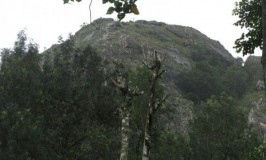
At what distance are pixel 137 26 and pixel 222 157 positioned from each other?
383 ft

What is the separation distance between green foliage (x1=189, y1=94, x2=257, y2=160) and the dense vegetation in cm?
12

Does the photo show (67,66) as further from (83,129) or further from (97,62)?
(83,129)

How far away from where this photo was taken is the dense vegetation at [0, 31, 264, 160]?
43.2 m

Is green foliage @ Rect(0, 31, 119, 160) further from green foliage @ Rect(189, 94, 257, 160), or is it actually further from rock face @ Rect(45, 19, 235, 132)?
rock face @ Rect(45, 19, 235, 132)

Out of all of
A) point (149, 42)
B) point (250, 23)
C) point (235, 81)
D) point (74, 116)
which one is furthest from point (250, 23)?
point (235, 81)

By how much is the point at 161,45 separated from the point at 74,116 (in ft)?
332

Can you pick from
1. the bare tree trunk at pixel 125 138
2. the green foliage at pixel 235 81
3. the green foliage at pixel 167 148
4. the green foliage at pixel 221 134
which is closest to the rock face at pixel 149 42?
the green foliage at pixel 235 81

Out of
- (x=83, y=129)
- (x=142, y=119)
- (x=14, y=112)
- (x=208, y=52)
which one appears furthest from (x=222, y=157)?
(x=208, y=52)

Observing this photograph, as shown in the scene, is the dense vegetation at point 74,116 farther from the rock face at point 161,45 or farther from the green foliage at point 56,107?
the rock face at point 161,45

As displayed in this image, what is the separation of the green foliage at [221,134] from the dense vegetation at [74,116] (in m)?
0.12

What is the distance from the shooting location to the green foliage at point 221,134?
193 feet

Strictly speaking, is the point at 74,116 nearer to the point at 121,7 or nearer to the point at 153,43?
the point at 121,7

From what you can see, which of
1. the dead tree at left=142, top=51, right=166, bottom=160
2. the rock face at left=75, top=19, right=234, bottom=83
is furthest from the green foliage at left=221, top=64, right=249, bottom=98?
the dead tree at left=142, top=51, right=166, bottom=160

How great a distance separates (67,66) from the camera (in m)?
51.1
